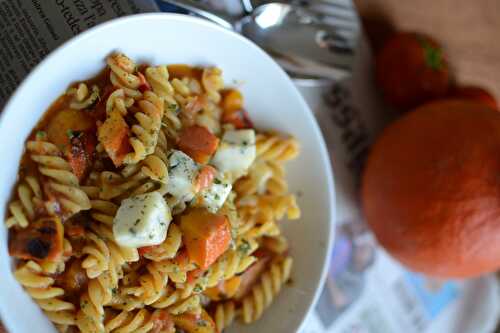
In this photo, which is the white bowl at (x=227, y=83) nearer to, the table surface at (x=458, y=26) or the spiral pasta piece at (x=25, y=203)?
the spiral pasta piece at (x=25, y=203)

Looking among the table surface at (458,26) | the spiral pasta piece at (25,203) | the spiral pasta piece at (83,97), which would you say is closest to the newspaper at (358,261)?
the table surface at (458,26)

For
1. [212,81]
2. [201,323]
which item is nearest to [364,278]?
[201,323]

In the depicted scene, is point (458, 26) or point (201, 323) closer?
point (201, 323)

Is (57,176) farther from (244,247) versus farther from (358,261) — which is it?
(358,261)

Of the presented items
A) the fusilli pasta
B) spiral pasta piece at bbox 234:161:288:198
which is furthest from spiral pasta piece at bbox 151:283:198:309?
spiral pasta piece at bbox 234:161:288:198

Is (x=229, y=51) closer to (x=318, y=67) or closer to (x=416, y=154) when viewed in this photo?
(x=318, y=67)
